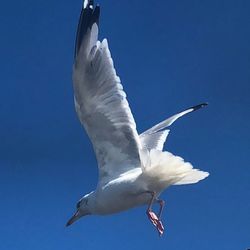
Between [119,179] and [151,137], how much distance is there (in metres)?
1.32

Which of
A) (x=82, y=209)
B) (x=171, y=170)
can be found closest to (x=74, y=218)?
(x=82, y=209)

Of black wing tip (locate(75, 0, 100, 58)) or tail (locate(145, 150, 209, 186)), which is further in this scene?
black wing tip (locate(75, 0, 100, 58))

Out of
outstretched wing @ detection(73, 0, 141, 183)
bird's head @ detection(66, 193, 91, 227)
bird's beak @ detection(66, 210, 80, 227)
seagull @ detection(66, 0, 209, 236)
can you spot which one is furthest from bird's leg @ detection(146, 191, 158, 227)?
bird's beak @ detection(66, 210, 80, 227)

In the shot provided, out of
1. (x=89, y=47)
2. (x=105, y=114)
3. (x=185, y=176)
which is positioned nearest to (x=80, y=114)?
(x=105, y=114)

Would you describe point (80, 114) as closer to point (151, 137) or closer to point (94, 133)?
point (94, 133)

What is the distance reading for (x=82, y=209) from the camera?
7.21 m

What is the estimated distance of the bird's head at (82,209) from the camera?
6970 millimetres

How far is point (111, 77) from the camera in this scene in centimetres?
626

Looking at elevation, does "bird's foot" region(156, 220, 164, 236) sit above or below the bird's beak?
below

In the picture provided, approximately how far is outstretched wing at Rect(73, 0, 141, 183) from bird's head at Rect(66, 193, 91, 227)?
38cm

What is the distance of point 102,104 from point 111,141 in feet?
1.29

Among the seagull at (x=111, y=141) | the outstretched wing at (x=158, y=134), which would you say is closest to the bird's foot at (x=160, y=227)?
the seagull at (x=111, y=141)

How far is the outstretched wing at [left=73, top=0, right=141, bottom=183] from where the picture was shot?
6230 millimetres

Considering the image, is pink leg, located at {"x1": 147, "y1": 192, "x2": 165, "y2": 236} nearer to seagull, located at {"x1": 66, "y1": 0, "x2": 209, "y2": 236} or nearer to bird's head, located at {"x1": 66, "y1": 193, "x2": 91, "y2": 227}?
seagull, located at {"x1": 66, "y1": 0, "x2": 209, "y2": 236}
